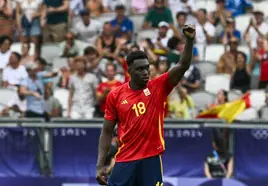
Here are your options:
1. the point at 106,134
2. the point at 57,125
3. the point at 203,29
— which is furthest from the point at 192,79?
the point at 106,134

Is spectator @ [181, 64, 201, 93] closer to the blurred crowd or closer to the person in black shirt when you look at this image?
the blurred crowd

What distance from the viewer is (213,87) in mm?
17172

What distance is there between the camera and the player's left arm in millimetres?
8578

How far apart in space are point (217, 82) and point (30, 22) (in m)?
4.98

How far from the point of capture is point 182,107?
15805mm

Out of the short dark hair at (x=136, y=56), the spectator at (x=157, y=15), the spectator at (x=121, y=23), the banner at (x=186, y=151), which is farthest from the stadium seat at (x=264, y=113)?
the short dark hair at (x=136, y=56)

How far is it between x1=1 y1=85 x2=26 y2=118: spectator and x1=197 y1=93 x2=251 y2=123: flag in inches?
132

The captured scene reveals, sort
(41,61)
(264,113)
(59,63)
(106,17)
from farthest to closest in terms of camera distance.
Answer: (106,17), (59,63), (41,61), (264,113)

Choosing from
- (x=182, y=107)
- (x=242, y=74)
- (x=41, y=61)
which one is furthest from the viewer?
(x=41, y=61)

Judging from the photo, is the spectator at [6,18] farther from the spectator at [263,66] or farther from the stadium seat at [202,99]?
the spectator at [263,66]

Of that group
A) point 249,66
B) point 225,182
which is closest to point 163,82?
point 225,182

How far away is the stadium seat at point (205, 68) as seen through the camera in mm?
17438

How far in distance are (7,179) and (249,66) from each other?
5266 millimetres

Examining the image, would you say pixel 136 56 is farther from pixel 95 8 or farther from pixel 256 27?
pixel 95 8
